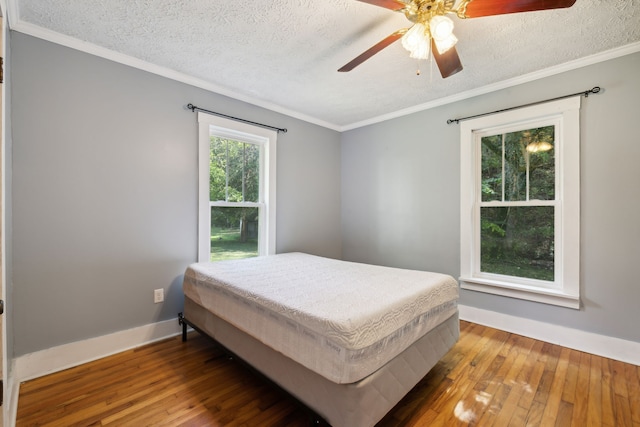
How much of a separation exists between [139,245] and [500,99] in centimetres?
362

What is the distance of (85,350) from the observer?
2.12 metres

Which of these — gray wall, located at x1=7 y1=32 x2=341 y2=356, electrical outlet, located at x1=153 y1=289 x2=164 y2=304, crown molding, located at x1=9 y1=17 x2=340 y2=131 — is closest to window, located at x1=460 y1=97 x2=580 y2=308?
crown molding, located at x1=9 y1=17 x2=340 y2=131

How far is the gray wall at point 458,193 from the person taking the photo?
2176 mm

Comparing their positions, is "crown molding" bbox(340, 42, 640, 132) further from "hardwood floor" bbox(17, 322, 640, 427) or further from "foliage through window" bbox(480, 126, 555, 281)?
"hardwood floor" bbox(17, 322, 640, 427)

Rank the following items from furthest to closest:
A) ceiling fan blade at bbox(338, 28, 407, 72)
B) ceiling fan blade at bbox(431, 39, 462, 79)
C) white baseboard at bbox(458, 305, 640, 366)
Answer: white baseboard at bbox(458, 305, 640, 366), ceiling fan blade at bbox(431, 39, 462, 79), ceiling fan blade at bbox(338, 28, 407, 72)

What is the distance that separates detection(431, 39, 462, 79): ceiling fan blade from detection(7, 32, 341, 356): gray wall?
2063mm

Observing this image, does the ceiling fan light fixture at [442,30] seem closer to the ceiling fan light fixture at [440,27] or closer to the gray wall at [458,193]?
the ceiling fan light fixture at [440,27]

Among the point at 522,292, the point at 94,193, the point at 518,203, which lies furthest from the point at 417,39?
the point at 94,193

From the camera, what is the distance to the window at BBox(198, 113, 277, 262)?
276 cm

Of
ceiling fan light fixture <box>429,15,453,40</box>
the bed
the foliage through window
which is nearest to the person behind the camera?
the bed

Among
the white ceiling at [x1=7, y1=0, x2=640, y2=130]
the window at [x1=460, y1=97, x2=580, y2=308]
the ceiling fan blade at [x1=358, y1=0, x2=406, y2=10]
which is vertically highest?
the white ceiling at [x1=7, y1=0, x2=640, y2=130]

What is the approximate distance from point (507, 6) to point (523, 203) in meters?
1.97

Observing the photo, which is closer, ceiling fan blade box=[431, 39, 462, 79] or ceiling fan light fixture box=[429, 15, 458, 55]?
ceiling fan light fixture box=[429, 15, 458, 55]

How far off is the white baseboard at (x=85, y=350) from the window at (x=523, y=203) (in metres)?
3.02
